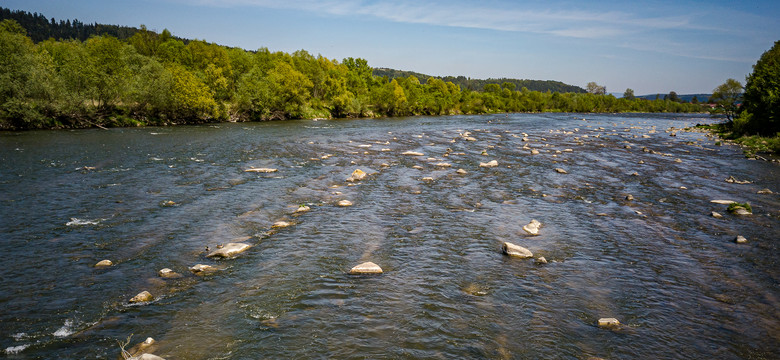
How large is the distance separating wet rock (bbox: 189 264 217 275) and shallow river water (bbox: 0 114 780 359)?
35 centimetres

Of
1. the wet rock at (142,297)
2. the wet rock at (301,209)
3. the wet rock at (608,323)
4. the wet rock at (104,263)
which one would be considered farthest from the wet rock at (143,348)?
the wet rock at (301,209)

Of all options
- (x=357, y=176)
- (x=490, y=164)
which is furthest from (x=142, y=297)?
(x=490, y=164)

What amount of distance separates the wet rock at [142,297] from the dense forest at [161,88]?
47.7m

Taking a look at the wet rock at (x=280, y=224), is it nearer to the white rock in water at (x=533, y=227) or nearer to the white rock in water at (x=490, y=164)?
the white rock in water at (x=533, y=227)

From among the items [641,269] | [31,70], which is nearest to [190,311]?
[641,269]

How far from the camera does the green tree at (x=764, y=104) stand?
1602 inches

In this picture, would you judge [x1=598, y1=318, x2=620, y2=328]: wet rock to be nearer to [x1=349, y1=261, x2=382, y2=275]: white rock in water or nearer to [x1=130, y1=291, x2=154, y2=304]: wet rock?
[x1=349, y1=261, x2=382, y2=275]: white rock in water

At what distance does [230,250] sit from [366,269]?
173 inches

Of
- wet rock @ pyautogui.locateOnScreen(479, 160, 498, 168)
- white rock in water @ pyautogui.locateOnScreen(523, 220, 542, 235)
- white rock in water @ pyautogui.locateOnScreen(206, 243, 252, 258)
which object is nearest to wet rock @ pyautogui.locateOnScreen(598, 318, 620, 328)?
white rock in water @ pyautogui.locateOnScreen(523, 220, 542, 235)

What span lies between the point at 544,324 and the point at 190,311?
779 centimetres

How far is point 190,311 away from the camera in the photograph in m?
8.74

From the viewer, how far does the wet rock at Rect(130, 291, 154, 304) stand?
912 cm

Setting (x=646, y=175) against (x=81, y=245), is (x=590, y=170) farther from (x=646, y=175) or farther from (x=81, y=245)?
(x=81, y=245)

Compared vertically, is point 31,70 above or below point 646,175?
above
